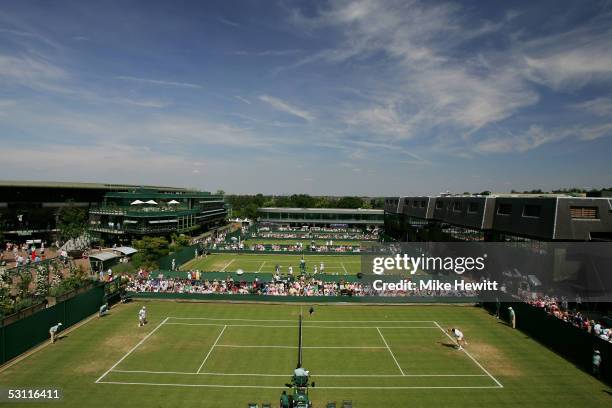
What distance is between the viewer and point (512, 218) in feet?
108

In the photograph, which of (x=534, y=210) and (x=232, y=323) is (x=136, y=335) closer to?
(x=232, y=323)

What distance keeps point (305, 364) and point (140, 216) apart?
55.5 m

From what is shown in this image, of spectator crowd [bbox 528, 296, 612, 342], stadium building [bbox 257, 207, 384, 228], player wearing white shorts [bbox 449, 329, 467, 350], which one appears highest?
stadium building [bbox 257, 207, 384, 228]

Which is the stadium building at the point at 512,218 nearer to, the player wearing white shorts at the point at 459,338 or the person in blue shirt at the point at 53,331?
the player wearing white shorts at the point at 459,338

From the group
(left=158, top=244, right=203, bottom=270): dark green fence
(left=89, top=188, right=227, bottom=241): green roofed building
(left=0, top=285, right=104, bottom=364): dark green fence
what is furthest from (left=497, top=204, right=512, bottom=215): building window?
(left=89, top=188, right=227, bottom=241): green roofed building

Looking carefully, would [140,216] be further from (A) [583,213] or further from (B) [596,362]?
(B) [596,362]

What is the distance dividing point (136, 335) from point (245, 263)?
27328mm

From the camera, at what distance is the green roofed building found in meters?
67.8

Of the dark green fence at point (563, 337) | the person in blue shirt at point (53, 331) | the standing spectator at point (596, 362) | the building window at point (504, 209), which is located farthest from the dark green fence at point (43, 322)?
the building window at point (504, 209)

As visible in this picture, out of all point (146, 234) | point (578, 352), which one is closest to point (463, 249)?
point (578, 352)

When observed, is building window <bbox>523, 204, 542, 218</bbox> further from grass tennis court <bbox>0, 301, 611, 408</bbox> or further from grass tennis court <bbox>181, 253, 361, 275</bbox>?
grass tennis court <bbox>181, 253, 361, 275</bbox>

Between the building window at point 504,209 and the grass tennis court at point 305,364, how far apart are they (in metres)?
10.6

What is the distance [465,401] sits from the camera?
53.7 feet

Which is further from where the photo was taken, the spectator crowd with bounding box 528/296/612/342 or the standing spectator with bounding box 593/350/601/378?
the spectator crowd with bounding box 528/296/612/342
